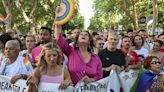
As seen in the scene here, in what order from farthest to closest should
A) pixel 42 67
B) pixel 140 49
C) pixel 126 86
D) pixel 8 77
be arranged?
pixel 140 49
pixel 126 86
pixel 8 77
pixel 42 67

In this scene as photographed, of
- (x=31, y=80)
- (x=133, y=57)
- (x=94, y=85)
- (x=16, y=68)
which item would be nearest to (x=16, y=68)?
(x=16, y=68)

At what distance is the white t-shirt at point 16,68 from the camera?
20.5ft

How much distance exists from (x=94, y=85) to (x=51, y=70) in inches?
37.6

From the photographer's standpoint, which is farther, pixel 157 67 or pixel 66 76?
pixel 157 67

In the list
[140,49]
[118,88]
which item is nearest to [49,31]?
[118,88]

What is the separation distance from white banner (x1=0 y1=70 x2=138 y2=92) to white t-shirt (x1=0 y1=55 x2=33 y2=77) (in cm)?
10

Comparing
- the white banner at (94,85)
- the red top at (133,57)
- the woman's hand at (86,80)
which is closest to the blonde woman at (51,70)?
the white banner at (94,85)

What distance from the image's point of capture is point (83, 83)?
6.39 metres

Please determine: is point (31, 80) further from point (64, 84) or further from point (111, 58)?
point (111, 58)

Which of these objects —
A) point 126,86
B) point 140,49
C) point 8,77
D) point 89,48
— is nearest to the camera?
point 8,77

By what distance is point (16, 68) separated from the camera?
6266mm

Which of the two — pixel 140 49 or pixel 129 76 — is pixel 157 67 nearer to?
pixel 129 76

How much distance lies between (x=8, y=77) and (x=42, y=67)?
761 mm

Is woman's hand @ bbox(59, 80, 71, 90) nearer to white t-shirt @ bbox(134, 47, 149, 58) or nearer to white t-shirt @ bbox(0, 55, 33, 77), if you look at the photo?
white t-shirt @ bbox(0, 55, 33, 77)
